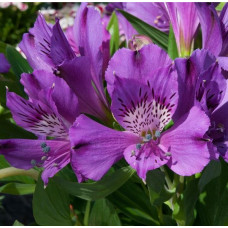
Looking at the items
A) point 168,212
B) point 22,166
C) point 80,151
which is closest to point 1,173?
point 22,166

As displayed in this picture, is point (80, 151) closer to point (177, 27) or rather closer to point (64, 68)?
point (64, 68)

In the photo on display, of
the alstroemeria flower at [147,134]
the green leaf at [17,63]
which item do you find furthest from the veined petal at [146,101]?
the green leaf at [17,63]

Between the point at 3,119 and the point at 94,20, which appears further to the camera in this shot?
the point at 3,119

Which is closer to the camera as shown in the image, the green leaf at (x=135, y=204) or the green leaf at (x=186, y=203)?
the green leaf at (x=186, y=203)

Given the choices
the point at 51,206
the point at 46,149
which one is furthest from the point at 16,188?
the point at 46,149

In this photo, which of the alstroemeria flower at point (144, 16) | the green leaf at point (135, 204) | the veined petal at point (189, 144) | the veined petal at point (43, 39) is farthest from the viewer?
the alstroemeria flower at point (144, 16)

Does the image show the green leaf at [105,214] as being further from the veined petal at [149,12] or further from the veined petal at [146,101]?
the veined petal at [149,12]

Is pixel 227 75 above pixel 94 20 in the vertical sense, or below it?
below
